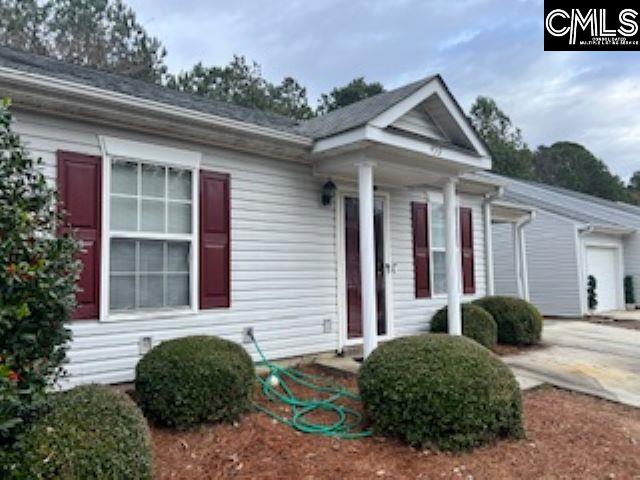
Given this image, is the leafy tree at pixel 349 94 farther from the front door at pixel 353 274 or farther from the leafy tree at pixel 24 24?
the front door at pixel 353 274

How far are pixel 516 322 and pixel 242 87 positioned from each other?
21758 mm

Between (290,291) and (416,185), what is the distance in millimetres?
2836

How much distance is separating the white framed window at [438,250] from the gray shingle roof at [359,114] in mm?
2414

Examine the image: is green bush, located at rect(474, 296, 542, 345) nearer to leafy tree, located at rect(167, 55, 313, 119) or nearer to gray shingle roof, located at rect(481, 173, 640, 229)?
gray shingle roof, located at rect(481, 173, 640, 229)

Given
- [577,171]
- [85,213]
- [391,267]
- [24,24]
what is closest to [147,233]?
[85,213]

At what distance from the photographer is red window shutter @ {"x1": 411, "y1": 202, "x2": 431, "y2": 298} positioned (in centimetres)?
789

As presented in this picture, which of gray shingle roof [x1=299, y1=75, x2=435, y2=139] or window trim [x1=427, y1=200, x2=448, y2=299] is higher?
gray shingle roof [x1=299, y1=75, x2=435, y2=139]

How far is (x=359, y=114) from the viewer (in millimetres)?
6109

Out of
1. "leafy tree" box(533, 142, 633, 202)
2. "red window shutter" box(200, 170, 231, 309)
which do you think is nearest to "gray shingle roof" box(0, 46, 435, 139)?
"red window shutter" box(200, 170, 231, 309)

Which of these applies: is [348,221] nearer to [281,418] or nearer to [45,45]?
[281,418]

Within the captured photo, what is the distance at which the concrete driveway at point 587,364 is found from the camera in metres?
5.61

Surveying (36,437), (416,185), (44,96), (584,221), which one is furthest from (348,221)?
(584,221)

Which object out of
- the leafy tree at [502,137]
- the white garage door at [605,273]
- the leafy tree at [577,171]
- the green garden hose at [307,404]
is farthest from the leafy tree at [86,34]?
the leafy tree at [577,171]

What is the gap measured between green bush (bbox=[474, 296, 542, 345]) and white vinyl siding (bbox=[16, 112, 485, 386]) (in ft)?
5.88
